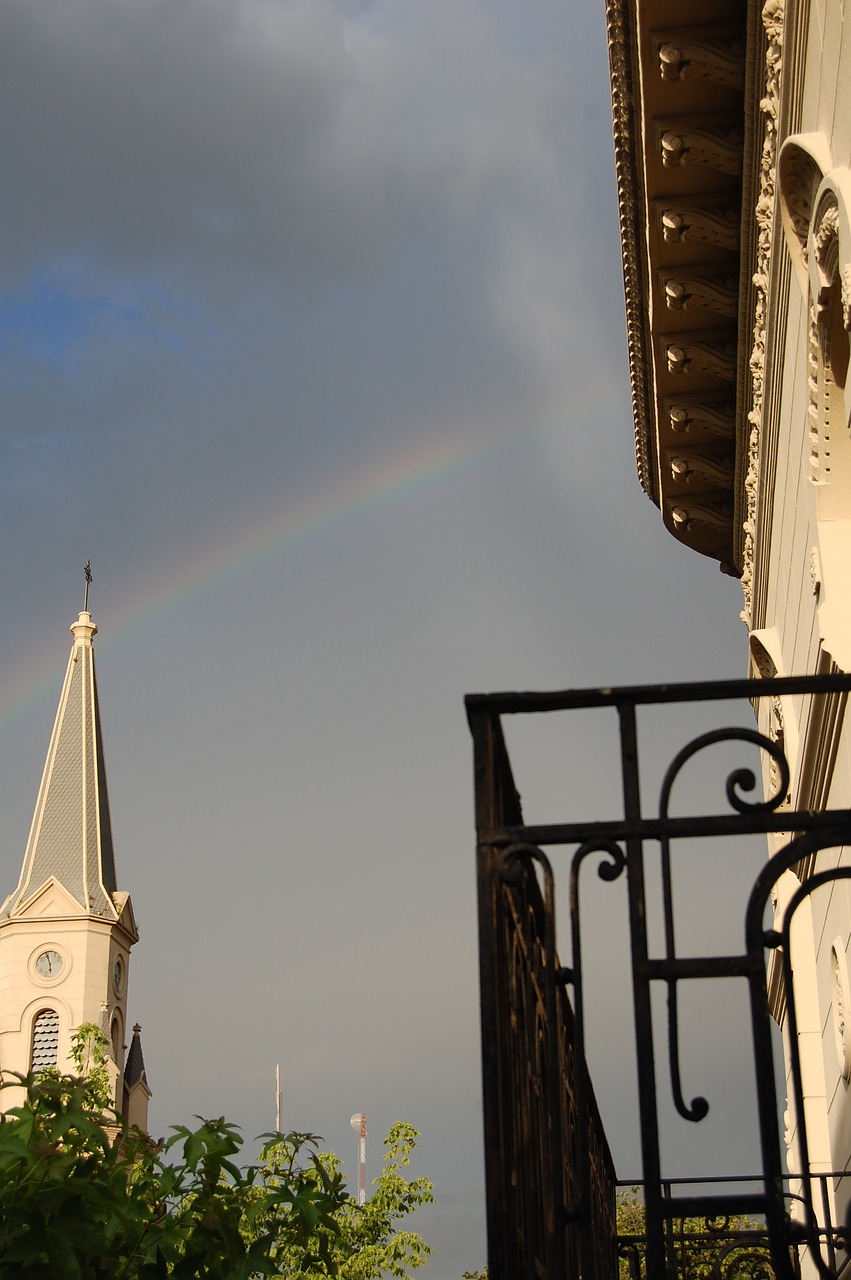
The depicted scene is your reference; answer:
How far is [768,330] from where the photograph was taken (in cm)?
957

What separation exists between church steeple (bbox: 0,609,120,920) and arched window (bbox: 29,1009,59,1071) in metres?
4.88

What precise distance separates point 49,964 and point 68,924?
7.43 feet

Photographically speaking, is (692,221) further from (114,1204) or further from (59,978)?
(59,978)

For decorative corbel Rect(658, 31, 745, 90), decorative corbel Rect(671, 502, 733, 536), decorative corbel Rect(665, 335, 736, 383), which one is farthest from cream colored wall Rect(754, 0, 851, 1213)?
decorative corbel Rect(671, 502, 733, 536)

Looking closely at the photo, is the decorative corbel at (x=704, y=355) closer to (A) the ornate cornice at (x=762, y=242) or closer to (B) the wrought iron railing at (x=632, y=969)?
(A) the ornate cornice at (x=762, y=242)

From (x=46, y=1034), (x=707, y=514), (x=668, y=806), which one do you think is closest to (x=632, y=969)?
(x=668, y=806)

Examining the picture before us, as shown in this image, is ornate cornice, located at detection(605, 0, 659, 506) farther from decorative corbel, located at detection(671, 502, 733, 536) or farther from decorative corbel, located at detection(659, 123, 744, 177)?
decorative corbel, located at detection(671, 502, 733, 536)

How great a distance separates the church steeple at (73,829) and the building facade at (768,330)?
5874 centimetres

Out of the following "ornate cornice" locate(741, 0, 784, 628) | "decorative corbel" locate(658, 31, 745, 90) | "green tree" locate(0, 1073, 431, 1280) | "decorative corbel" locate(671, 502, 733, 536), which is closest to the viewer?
"green tree" locate(0, 1073, 431, 1280)

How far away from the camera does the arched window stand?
67.1 m

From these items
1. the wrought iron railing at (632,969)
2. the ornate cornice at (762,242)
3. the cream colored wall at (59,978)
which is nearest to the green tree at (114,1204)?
the wrought iron railing at (632,969)

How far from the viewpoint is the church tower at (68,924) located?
6719 cm

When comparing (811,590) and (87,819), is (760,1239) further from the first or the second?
(87,819)

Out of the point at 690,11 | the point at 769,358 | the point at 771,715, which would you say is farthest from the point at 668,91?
the point at 771,715
